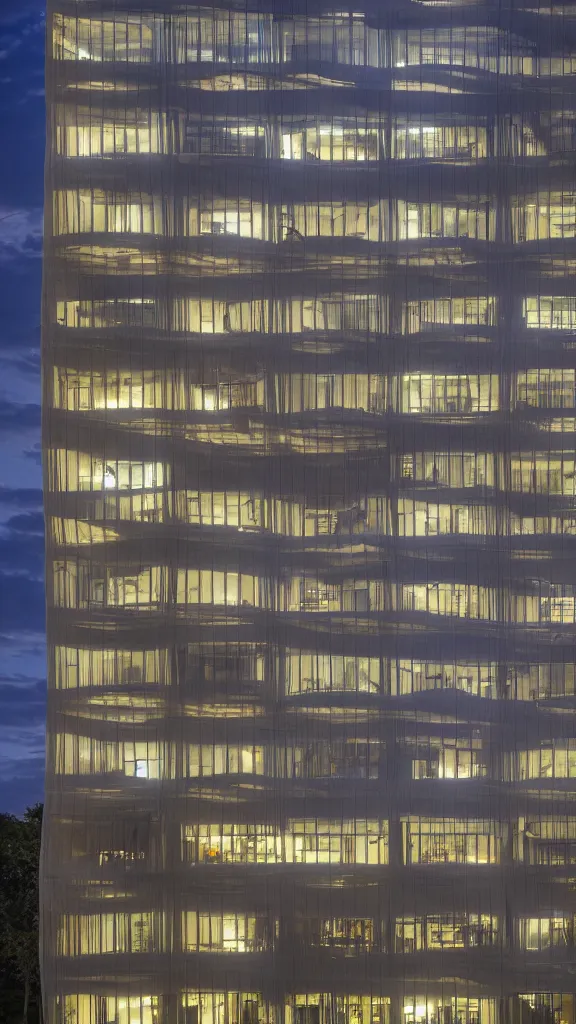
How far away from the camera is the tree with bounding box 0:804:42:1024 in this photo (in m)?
28.6

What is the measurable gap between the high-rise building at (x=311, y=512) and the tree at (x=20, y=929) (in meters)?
8.47

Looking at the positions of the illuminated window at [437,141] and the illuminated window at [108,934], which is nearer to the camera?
the illuminated window at [108,934]

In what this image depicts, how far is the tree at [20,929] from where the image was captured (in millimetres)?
28625

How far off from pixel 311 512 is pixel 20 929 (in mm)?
17216

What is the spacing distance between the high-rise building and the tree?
8.47 meters

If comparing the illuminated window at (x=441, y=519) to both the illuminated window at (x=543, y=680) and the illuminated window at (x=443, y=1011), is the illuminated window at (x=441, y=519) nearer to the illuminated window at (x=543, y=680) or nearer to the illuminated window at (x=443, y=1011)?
the illuminated window at (x=543, y=680)

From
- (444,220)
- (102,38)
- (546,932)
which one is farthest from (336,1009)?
(102,38)

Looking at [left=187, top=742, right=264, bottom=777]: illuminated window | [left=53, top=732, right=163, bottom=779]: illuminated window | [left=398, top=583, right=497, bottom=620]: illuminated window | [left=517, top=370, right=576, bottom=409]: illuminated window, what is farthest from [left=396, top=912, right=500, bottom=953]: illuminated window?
[left=517, top=370, right=576, bottom=409]: illuminated window

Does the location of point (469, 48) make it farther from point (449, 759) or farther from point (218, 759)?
point (218, 759)

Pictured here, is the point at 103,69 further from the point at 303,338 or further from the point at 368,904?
the point at 368,904

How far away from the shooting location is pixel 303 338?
2212cm

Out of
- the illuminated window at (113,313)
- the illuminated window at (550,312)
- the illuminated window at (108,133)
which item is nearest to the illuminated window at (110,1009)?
the illuminated window at (113,313)

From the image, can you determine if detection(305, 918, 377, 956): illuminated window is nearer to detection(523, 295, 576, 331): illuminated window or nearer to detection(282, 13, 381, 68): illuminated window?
detection(523, 295, 576, 331): illuminated window

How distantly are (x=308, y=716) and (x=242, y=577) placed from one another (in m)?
3.36
